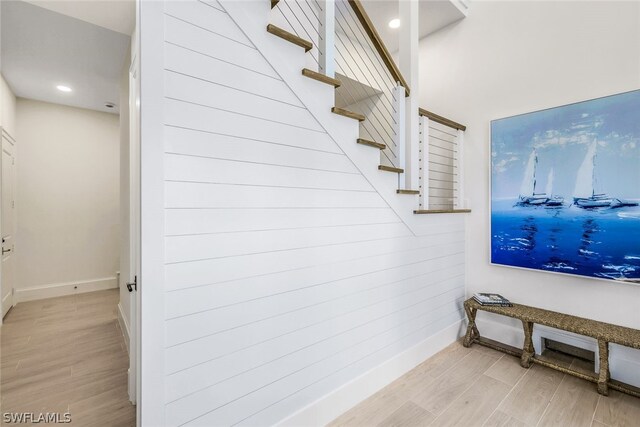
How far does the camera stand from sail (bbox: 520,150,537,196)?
2.49 metres

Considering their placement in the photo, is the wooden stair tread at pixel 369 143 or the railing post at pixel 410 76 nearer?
the wooden stair tread at pixel 369 143

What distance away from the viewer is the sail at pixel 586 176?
86.4 inches

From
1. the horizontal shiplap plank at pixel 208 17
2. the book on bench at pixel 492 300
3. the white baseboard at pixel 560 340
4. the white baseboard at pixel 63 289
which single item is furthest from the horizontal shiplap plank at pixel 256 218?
the white baseboard at pixel 63 289

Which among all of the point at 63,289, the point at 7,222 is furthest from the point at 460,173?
the point at 63,289

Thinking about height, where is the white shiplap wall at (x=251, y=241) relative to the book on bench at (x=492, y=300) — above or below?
above

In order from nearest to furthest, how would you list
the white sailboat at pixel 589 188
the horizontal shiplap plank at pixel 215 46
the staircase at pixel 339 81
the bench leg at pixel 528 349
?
the horizontal shiplap plank at pixel 215 46
the staircase at pixel 339 81
the white sailboat at pixel 589 188
the bench leg at pixel 528 349

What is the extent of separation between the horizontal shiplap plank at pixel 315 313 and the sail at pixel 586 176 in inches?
46.0

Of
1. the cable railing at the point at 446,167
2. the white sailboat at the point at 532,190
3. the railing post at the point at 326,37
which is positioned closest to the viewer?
the railing post at the point at 326,37

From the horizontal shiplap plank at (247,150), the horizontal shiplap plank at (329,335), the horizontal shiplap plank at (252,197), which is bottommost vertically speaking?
the horizontal shiplap plank at (329,335)

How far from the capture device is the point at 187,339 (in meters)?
1.21

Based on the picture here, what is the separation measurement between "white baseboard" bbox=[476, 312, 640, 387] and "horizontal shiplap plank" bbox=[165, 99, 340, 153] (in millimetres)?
2456

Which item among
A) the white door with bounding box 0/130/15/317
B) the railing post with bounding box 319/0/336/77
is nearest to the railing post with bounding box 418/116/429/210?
the railing post with bounding box 319/0/336/77

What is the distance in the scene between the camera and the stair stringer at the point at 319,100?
4.59ft

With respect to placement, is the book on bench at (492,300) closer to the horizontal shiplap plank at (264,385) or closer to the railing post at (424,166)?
the railing post at (424,166)
